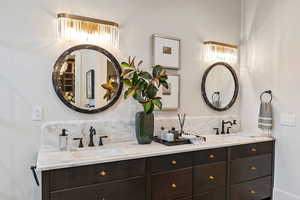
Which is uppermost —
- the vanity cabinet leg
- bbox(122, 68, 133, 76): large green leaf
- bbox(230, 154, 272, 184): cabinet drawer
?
bbox(122, 68, 133, 76): large green leaf

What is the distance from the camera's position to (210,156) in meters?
2.31

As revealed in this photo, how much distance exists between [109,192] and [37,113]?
94 centimetres

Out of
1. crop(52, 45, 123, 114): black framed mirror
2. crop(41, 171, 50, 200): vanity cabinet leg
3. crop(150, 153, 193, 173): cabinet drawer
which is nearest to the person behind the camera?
crop(41, 171, 50, 200): vanity cabinet leg

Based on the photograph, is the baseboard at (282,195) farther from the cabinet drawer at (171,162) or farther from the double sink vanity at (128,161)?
the cabinet drawer at (171,162)

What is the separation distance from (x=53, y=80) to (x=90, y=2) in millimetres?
843

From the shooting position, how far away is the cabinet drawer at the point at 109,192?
5.46ft

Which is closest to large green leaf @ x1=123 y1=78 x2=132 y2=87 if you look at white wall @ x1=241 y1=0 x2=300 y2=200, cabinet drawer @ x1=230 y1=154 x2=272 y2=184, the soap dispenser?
the soap dispenser

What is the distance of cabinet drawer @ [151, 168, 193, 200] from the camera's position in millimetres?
2021

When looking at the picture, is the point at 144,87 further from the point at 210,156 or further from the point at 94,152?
the point at 210,156

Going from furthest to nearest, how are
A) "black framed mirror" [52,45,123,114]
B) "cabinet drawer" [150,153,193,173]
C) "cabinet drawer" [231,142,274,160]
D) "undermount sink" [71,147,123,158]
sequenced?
"cabinet drawer" [231,142,274,160] → "black framed mirror" [52,45,123,114] → "cabinet drawer" [150,153,193,173] → "undermount sink" [71,147,123,158]

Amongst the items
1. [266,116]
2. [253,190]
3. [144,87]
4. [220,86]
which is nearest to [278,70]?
[266,116]

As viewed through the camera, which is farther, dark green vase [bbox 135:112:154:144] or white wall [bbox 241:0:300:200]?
white wall [bbox 241:0:300:200]

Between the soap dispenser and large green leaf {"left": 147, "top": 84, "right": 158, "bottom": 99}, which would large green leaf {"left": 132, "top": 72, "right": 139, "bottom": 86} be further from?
the soap dispenser

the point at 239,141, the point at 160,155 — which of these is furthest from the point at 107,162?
the point at 239,141
